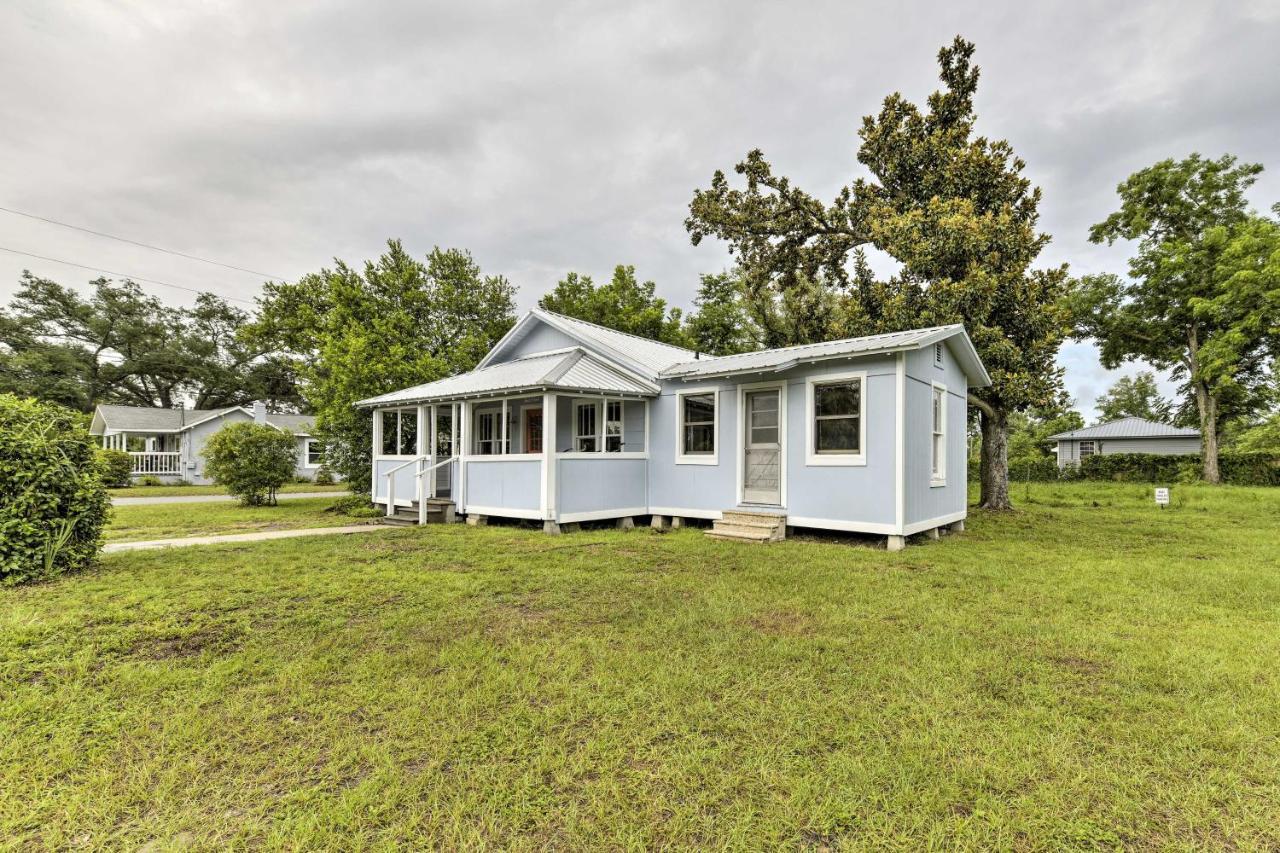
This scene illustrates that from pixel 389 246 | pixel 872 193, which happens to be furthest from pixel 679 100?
pixel 389 246

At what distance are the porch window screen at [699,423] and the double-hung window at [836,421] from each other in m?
1.93

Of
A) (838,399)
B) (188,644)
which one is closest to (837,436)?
(838,399)

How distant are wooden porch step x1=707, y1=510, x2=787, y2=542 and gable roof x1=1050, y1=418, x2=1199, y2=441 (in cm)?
3398

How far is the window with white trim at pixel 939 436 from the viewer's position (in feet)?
32.4

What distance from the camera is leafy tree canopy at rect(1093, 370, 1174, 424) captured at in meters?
43.3

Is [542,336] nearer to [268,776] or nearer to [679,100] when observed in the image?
[679,100]

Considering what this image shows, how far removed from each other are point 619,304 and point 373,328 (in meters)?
9.93

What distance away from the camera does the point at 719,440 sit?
1023 cm

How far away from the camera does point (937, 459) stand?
999 centimetres

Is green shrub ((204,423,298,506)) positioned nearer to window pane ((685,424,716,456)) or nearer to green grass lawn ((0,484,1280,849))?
green grass lawn ((0,484,1280,849))

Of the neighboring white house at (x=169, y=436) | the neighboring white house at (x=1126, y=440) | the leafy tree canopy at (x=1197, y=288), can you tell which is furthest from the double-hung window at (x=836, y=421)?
the neighboring white house at (x=1126, y=440)

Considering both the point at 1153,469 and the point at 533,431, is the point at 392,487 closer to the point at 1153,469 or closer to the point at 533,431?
the point at 533,431

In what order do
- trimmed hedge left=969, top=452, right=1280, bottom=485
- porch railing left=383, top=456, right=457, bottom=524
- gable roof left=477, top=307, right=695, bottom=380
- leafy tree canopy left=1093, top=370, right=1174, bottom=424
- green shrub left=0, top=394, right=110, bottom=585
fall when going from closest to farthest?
green shrub left=0, top=394, right=110, bottom=585, porch railing left=383, top=456, right=457, bottom=524, gable roof left=477, top=307, right=695, bottom=380, trimmed hedge left=969, top=452, right=1280, bottom=485, leafy tree canopy left=1093, top=370, right=1174, bottom=424

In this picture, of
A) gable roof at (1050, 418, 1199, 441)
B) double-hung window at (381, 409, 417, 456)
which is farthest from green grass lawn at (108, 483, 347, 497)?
gable roof at (1050, 418, 1199, 441)
